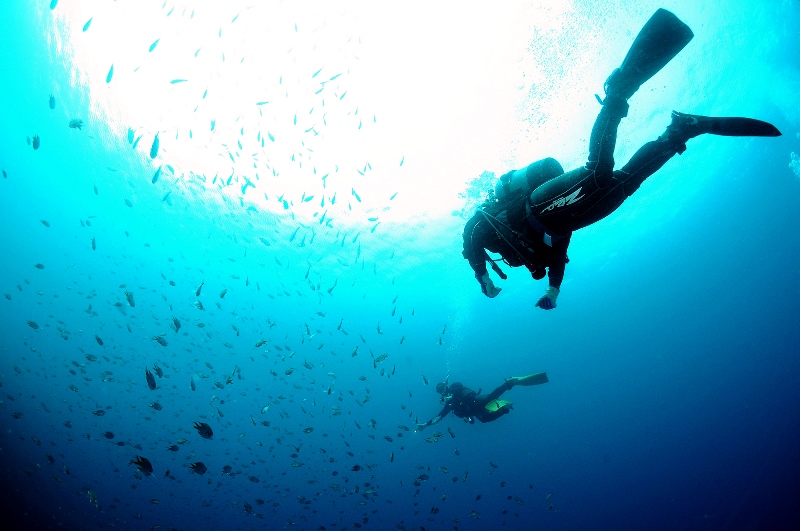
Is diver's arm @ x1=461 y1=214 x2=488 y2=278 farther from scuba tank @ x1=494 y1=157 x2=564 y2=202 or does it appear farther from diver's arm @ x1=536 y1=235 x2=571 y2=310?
diver's arm @ x1=536 y1=235 x2=571 y2=310

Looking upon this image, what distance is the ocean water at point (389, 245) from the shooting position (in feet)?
43.7

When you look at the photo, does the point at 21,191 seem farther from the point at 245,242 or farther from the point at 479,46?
the point at 479,46

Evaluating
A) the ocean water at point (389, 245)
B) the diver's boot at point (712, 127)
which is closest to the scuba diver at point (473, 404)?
the ocean water at point (389, 245)

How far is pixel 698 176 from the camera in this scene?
70.2 feet

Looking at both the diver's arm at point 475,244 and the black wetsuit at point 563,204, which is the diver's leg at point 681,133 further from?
the diver's arm at point 475,244

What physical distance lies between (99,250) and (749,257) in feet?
182

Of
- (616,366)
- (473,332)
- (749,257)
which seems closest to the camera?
(749,257)

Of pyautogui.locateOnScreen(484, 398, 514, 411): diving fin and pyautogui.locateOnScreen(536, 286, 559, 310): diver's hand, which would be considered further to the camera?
pyautogui.locateOnScreen(484, 398, 514, 411): diving fin

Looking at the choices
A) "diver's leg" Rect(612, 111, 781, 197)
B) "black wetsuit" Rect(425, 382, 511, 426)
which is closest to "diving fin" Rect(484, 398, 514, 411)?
"black wetsuit" Rect(425, 382, 511, 426)

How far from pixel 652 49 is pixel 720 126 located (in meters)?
0.85

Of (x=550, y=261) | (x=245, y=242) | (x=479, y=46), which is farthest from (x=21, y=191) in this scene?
(x=550, y=261)

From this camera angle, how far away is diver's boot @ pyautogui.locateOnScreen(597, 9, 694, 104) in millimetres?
2586

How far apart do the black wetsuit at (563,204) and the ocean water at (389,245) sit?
28.7 ft

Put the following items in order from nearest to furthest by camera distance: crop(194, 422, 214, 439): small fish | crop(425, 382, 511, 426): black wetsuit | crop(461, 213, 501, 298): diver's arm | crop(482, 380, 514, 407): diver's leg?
1. crop(461, 213, 501, 298): diver's arm
2. crop(194, 422, 214, 439): small fish
3. crop(482, 380, 514, 407): diver's leg
4. crop(425, 382, 511, 426): black wetsuit
